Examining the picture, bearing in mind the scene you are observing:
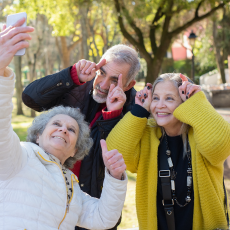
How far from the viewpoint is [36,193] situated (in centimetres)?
180

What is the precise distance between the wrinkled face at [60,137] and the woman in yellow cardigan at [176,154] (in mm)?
361

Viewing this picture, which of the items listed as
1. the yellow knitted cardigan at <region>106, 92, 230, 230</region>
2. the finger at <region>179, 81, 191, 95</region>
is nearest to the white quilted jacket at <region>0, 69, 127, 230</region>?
the yellow knitted cardigan at <region>106, 92, 230, 230</region>

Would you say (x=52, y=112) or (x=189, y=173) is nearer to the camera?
(x=189, y=173)

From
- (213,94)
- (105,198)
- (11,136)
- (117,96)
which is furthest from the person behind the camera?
(213,94)

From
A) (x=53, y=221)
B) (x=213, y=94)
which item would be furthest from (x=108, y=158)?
(x=213, y=94)

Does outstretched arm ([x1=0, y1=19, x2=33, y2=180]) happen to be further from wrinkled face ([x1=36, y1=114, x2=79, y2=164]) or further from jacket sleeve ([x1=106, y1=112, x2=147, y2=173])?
jacket sleeve ([x1=106, y1=112, x2=147, y2=173])

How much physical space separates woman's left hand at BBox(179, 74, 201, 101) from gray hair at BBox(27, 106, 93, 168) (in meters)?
0.88

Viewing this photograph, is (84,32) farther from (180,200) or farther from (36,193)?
(36,193)

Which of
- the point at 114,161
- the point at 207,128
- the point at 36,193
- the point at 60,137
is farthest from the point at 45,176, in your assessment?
the point at 207,128

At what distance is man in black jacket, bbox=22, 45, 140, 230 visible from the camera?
2.66 metres

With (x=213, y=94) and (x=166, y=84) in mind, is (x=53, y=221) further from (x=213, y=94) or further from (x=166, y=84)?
(x=213, y=94)

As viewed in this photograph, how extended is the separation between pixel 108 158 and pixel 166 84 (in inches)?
36.4

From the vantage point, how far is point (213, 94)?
1463 cm

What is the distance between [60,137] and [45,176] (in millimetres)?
366
